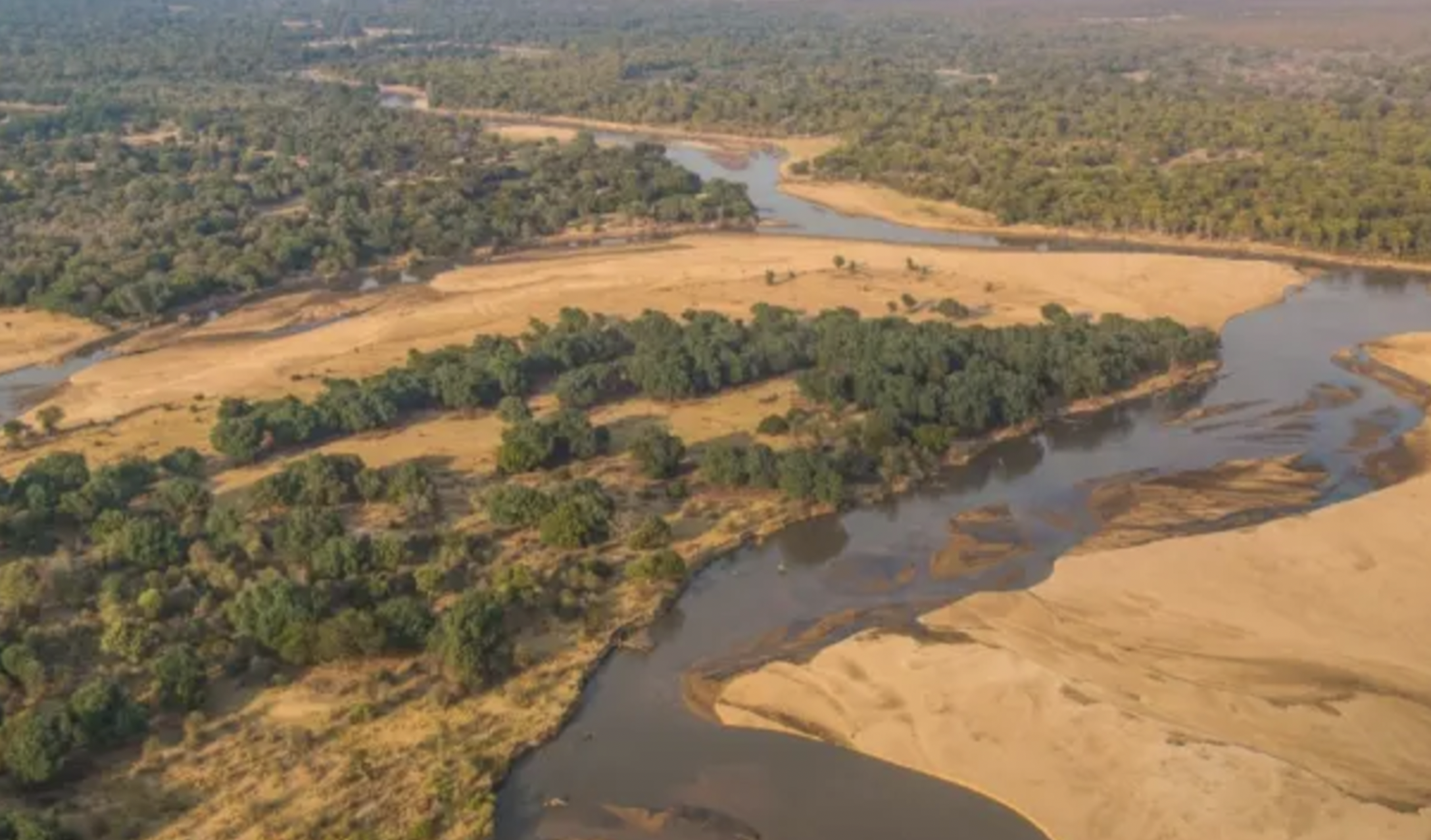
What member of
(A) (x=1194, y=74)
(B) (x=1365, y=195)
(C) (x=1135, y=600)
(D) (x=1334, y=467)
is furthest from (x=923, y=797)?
(A) (x=1194, y=74)

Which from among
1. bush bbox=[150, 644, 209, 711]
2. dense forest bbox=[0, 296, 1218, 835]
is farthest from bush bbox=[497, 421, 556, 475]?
bush bbox=[150, 644, 209, 711]

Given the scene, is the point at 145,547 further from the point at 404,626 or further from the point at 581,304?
the point at 581,304

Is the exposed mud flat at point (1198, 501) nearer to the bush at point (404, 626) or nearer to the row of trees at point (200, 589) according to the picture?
the row of trees at point (200, 589)

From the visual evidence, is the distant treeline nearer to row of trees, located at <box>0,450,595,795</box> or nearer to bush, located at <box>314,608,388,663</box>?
row of trees, located at <box>0,450,595,795</box>

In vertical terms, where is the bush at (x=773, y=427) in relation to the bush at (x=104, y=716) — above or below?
above

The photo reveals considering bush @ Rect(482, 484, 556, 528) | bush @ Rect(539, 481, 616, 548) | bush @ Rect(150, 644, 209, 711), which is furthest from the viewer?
bush @ Rect(482, 484, 556, 528)

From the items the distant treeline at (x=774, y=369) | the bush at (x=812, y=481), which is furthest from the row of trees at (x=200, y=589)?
the bush at (x=812, y=481)
